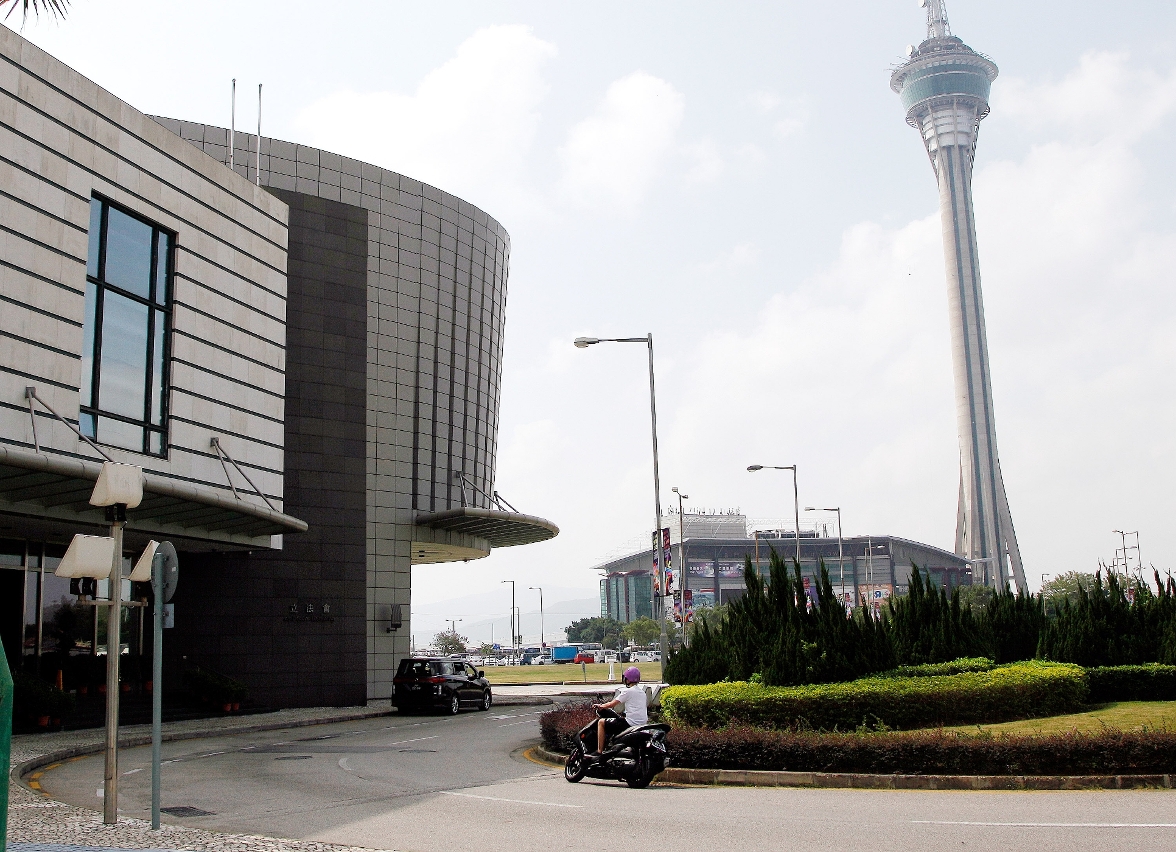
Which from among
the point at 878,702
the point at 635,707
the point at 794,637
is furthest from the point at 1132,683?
the point at 635,707

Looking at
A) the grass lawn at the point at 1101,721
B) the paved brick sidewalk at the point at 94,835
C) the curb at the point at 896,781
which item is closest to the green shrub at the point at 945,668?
the grass lawn at the point at 1101,721

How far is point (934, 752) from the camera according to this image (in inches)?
559

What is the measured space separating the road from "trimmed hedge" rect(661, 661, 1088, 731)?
2.66 metres

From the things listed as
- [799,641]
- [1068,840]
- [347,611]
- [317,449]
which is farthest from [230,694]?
[1068,840]

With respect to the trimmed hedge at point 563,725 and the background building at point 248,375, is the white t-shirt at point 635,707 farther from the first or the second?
the background building at point 248,375

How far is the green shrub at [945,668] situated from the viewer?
1860 centimetres

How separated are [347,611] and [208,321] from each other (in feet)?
34.8

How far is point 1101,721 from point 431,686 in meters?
21.3

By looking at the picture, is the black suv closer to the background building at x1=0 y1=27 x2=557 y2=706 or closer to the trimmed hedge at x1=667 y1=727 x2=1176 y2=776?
the background building at x1=0 y1=27 x2=557 y2=706

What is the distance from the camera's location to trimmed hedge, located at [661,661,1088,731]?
1692 centimetres

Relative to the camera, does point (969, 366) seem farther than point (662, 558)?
Yes

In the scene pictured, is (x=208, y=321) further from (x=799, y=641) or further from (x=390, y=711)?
(x=799, y=641)

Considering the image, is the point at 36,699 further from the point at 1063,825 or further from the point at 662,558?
the point at 1063,825

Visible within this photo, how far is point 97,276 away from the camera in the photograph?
25516mm
